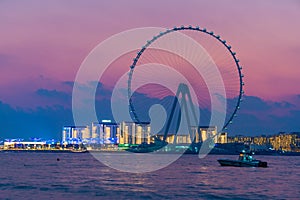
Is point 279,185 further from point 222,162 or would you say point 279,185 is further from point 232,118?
point 232,118

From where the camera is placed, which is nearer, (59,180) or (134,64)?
(59,180)

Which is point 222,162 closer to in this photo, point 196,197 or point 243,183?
point 243,183

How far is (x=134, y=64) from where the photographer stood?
67.8m

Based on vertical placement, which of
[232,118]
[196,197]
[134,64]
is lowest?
[196,197]

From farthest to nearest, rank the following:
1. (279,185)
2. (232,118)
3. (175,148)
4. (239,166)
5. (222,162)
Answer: (175,148) < (232,118) < (222,162) < (239,166) < (279,185)

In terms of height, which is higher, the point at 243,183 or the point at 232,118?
the point at 232,118

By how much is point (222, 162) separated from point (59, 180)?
30460 millimetres

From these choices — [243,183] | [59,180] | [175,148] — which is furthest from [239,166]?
[175,148]

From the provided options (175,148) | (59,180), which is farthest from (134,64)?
(175,148)

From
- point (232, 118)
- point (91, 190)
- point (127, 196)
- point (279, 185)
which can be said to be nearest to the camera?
point (127, 196)

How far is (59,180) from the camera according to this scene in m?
42.5

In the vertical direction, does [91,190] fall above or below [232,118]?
below

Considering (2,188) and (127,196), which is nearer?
(127,196)

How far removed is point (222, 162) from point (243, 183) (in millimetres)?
27439
